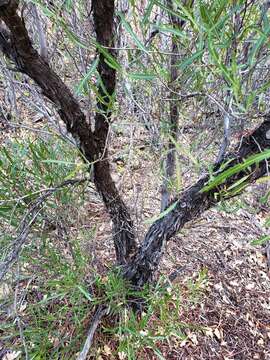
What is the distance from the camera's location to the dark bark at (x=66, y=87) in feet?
1.30

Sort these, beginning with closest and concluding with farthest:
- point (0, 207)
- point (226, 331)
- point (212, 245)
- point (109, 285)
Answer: point (0, 207), point (109, 285), point (226, 331), point (212, 245)

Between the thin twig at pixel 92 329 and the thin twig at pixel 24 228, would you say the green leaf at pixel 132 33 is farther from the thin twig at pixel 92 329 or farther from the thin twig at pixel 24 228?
the thin twig at pixel 92 329

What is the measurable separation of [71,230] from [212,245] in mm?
791

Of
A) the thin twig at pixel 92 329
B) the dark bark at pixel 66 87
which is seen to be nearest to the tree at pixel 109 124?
the dark bark at pixel 66 87

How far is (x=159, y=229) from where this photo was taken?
0.80 meters

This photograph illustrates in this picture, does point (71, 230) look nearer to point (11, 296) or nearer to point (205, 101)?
point (11, 296)

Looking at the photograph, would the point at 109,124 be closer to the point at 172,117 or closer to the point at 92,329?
the point at 172,117

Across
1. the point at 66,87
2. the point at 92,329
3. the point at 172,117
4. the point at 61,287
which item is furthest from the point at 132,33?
the point at 92,329

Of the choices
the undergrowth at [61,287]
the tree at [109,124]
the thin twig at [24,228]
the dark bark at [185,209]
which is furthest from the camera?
the undergrowth at [61,287]

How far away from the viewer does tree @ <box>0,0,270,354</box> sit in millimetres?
344

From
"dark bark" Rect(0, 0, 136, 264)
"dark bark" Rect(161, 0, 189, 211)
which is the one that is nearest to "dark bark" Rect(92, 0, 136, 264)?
"dark bark" Rect(0, 0, 136, 264)

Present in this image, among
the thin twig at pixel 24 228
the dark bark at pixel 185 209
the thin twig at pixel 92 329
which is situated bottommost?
the thin twig at pixel 92 329

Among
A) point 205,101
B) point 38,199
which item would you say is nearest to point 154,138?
point 205,101

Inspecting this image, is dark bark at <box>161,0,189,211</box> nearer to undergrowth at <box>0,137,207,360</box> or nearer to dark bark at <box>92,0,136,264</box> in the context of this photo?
Answer: dark bark at <box>92,0,136,264</box>
